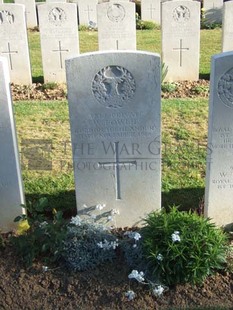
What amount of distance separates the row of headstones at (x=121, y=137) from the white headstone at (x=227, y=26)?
5.40 meters

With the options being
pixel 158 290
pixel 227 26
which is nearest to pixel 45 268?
pixel 158 290

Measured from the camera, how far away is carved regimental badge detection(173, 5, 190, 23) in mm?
8383

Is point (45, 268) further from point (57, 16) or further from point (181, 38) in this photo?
point (181, 38)

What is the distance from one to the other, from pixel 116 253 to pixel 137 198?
23.6 inches

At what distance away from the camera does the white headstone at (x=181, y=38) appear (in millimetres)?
8406

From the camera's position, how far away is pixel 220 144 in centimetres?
402

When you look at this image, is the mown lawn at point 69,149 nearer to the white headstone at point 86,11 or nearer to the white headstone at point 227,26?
the white headstone at point 227,26

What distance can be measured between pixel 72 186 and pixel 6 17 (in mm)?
4597

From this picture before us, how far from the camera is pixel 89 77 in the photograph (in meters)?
3.74

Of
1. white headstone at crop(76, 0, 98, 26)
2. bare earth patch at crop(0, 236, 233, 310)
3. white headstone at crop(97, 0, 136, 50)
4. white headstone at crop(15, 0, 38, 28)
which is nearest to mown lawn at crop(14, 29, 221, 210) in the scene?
bare earth patch at crop(0, 236, 233, 310)

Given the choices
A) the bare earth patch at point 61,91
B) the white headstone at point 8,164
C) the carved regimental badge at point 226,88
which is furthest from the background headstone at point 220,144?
the bare earth patch at point 61,91

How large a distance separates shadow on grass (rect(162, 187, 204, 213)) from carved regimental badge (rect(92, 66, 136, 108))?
1457 millimetres

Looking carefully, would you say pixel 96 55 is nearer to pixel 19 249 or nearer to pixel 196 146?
pixel 19 249

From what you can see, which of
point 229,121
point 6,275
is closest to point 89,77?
point 229,121
